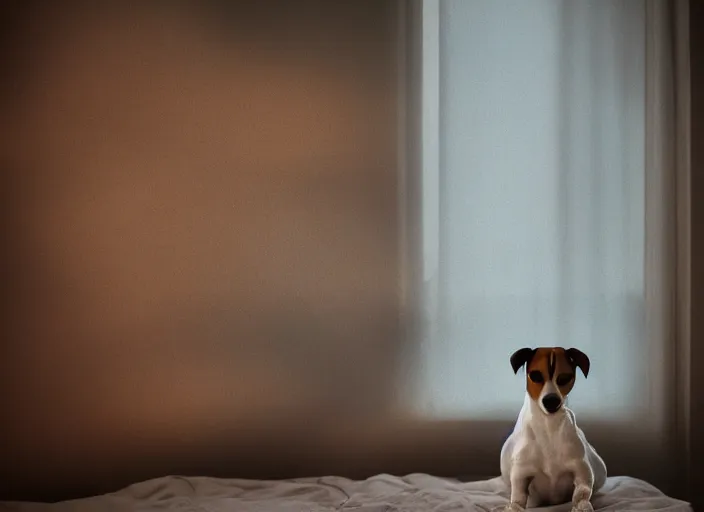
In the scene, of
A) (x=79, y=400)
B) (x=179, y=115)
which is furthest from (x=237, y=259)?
(x=79, y=400)

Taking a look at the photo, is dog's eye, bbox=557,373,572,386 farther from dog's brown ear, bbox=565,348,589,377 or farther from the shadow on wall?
the shadow on wall

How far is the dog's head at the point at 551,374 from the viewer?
5.83ft

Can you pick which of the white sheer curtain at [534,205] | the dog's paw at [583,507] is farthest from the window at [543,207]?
the dog's paw at [583,507]

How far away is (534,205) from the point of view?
7.99 feet

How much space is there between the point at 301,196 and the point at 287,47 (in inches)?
19.6

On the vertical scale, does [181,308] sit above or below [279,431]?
above

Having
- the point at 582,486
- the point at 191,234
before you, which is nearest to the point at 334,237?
the point at 191,234

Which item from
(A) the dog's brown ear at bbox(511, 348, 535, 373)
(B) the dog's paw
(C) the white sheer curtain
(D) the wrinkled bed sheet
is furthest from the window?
(B) the dog's paw

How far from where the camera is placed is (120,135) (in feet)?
7.84

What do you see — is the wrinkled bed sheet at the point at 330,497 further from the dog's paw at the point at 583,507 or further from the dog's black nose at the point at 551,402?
the dog's black nose at the point at 551,402

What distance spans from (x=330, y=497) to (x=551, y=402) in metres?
0.68

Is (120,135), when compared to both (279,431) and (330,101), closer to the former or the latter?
(330,101)

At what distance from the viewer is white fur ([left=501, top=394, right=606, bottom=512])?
1.78 metres

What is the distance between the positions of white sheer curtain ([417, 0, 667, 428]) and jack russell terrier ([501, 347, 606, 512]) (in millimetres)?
606
